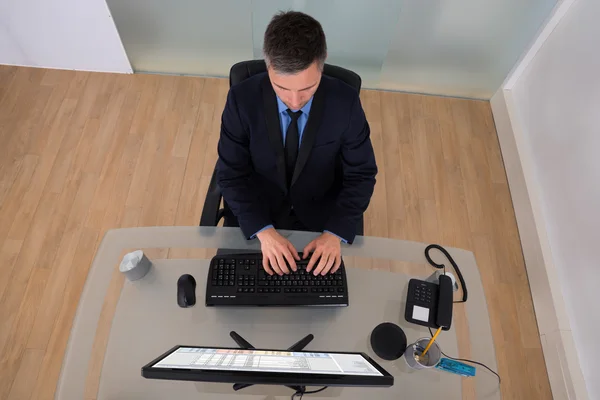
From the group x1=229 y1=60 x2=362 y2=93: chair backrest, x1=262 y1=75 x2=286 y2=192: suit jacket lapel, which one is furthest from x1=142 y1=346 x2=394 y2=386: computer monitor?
x1=229 y1=60 x2=362 y2=93: chair backrest

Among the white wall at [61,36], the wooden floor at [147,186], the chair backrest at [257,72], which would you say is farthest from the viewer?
the white wall at [61,36]

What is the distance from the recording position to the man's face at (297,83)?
1.11m

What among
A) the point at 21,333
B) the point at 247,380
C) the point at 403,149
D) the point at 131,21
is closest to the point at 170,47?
the point at 131,21

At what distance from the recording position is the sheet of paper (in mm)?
1286

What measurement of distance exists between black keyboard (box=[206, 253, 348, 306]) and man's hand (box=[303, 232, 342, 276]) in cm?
2

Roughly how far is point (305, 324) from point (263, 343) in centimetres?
14

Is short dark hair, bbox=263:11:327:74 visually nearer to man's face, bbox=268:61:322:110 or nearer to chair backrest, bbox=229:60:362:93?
man's face, bbox=268:61:322:110

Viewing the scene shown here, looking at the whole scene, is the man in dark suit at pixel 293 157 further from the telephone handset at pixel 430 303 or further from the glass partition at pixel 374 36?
the glass partition at pixel 374 36

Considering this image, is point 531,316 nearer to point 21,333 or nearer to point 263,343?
point 263,343

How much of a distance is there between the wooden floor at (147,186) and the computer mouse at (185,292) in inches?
43.7

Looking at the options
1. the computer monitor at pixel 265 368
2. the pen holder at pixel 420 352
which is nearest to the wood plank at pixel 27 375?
the computer monitor at pixel 265 368

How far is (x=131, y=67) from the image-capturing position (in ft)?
9.24

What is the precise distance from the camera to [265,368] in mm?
951

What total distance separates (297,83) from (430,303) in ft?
2.66
